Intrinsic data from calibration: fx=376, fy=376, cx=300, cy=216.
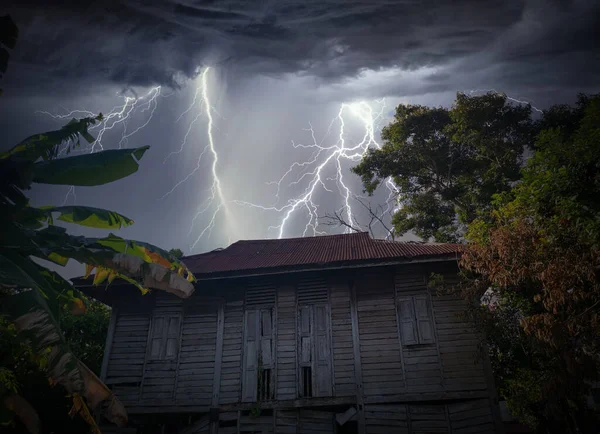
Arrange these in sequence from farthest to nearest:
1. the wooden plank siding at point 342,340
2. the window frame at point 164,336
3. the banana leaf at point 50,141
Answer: the window frame at point 164,336, the wooden plank siding at point 342,340, the banana leaf at point 50,141

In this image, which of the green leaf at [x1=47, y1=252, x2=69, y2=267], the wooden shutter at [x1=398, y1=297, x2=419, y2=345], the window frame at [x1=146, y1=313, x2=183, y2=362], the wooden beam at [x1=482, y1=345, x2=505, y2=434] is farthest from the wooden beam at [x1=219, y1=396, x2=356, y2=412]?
the green leaf at [x1=47, y1=252, x2=69, y2=267]

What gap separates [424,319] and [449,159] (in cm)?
1106

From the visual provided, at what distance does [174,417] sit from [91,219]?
252 inches

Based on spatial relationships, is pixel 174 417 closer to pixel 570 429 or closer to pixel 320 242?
pixel 320 242

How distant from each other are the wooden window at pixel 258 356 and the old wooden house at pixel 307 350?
3 centimetres

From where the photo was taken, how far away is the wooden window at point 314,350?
29.9 feet

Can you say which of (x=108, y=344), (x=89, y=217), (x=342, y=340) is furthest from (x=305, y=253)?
(x=89, y=217)

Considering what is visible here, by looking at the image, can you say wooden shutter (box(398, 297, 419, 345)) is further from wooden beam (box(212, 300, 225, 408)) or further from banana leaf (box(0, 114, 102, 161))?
banana leaf (box(0, 114, 102, 161))

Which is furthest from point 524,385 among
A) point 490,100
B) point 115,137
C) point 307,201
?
point 115,137

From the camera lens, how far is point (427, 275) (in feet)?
32.1

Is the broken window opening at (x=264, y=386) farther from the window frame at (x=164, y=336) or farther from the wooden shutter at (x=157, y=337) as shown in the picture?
the wooden shutter at (x=157, y=337)

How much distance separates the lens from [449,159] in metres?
18.1

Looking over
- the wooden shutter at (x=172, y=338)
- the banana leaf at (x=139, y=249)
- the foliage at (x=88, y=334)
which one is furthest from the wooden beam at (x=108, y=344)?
the banana leaf at (x=139, y=249)

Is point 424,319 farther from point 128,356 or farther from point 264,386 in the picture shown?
point 128,356
